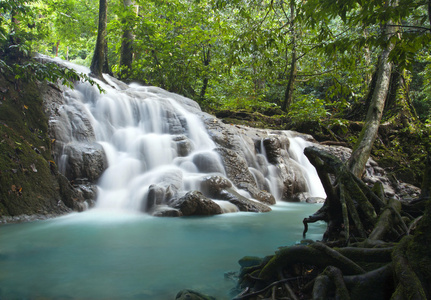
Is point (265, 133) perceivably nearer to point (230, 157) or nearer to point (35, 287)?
point (230, 157)

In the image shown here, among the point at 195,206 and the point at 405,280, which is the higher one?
the point at 405,280

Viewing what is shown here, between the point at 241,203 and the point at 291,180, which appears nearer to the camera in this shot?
the point at 241,203

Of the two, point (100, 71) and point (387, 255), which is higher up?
point (100, 71)

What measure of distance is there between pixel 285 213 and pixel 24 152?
5.66 metres

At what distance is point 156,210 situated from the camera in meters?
6.45

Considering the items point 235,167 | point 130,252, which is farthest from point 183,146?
point 130,252

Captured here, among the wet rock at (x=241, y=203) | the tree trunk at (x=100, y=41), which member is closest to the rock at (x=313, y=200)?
the wet rock at (x=241, y=203)

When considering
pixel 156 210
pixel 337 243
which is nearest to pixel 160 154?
pixel 156 210

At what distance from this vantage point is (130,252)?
3938 mm

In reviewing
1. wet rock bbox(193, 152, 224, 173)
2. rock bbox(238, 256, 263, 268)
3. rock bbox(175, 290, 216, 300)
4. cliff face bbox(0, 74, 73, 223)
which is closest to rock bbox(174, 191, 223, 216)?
wet rock bbox(193, 152, 224, 173)

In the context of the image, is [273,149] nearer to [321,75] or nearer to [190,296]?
[321,75]

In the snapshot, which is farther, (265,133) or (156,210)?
(265,133)

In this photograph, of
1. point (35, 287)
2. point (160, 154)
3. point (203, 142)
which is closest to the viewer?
point (35, 287)

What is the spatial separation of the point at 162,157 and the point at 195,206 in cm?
276
